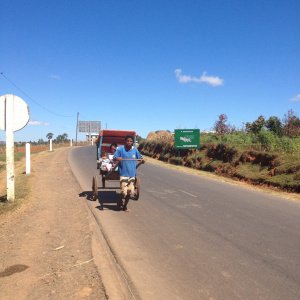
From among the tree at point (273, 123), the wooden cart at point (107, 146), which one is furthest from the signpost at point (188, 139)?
the wooden cart at point (107, 146)

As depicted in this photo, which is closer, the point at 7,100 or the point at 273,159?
the point at 7,100

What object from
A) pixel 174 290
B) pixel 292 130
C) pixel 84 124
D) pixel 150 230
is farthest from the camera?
pixel 84 124

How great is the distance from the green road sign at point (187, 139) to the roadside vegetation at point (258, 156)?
3.28 ft

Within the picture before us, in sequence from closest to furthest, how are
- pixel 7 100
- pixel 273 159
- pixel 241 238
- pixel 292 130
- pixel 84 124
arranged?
pixel 241 238 → pixel 7 100 → pixel 273 159 → pixel 292 130 → pixel 84 124

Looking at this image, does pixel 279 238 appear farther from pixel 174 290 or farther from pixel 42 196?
pixel 42 196

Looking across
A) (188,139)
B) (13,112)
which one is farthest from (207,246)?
(188,139)

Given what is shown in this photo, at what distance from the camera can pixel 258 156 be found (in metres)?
22.9

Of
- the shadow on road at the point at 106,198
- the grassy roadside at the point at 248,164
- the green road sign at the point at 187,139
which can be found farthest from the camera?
the green road sign at the point at 187,139

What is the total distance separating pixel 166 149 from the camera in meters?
41.4

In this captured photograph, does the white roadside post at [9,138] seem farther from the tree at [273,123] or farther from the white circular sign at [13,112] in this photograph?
the tree at [273,123]

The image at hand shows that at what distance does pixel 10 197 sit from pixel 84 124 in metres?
111

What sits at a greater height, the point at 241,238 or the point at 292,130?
the point at 292,130

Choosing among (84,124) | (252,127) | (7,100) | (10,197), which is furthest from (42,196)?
(84,124)

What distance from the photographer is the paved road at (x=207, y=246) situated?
5.37m
